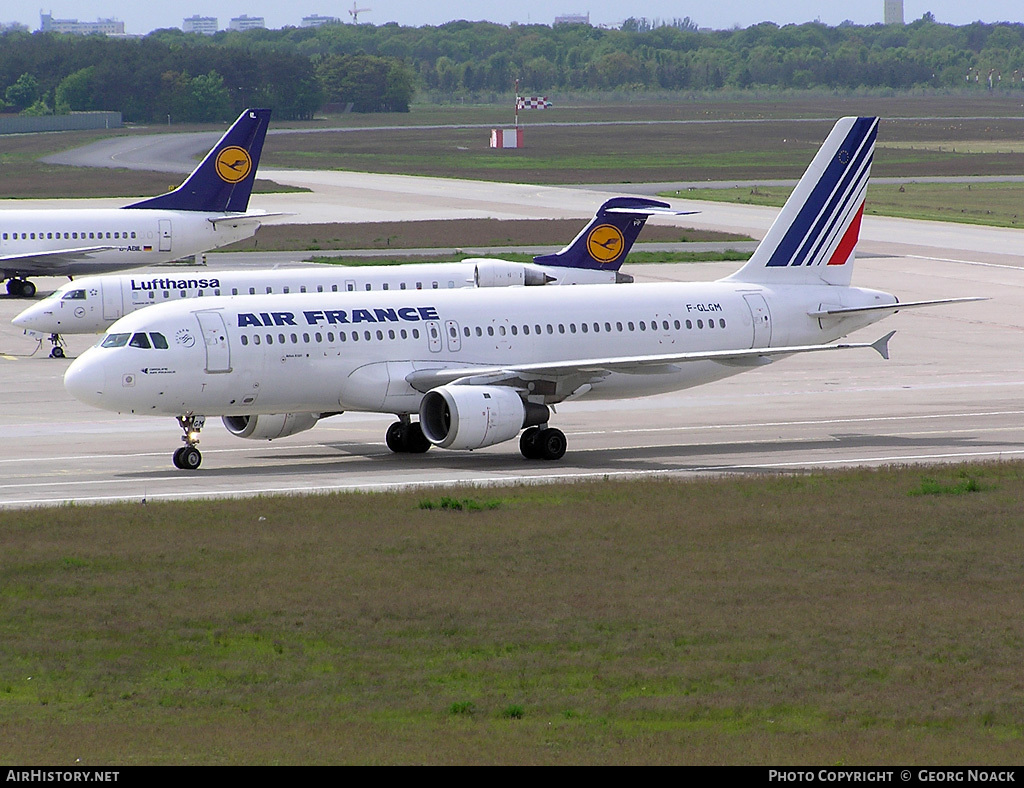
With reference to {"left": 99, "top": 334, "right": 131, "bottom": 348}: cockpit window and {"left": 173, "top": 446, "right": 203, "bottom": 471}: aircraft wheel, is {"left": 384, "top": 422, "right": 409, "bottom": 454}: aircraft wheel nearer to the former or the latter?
{"left": 173, "top": 446, "right": 203, "bottom": 471}: aircraft wheel

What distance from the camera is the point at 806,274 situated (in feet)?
143

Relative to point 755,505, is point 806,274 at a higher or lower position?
higher

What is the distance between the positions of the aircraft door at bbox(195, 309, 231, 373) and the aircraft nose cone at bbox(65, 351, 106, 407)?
237 centimetres

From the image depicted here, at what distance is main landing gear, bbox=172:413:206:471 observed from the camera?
36.5 meters

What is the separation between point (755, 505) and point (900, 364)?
26.2 meters

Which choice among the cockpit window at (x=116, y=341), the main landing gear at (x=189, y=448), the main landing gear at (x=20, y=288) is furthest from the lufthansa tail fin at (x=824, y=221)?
the main landing gear at (x=20, y=288)

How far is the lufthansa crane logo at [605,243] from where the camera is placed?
58344 mm

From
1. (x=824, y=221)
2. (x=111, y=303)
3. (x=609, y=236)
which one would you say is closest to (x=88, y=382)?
(x=824, y=221)

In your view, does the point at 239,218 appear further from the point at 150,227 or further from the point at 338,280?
the point at 338,280

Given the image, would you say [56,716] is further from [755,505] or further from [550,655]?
[755,505]

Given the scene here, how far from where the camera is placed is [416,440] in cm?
3900

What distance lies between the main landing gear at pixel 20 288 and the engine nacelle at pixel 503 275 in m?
27.8

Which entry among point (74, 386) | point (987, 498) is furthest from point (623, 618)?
point (74, 386)

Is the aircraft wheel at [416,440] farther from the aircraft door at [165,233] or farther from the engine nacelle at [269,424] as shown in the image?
the aircraft door at [165,233]
